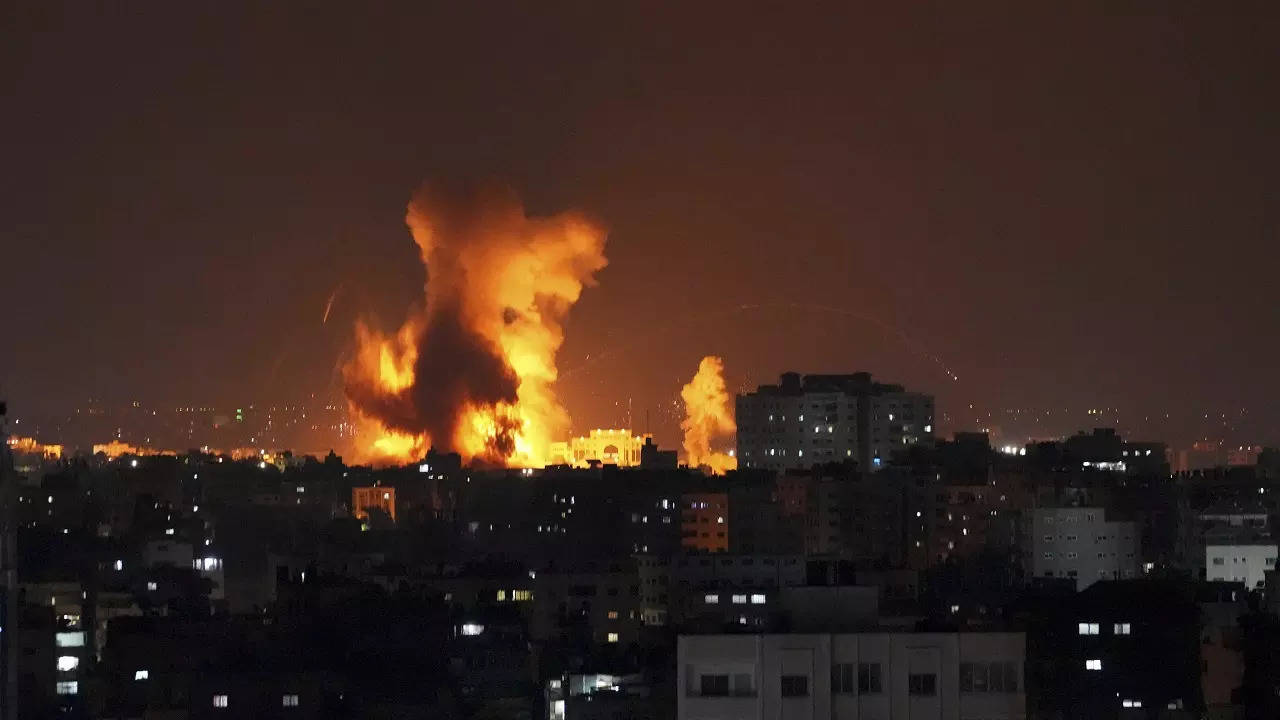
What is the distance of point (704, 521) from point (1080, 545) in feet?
40.5

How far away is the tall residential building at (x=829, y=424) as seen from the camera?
4124 inches

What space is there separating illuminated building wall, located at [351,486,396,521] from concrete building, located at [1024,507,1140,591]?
2408cm

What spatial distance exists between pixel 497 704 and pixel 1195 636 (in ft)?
25.4

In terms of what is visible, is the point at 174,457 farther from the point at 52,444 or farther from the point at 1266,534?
the point at 1266,534

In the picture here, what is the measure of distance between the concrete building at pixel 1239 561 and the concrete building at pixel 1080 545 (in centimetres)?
235

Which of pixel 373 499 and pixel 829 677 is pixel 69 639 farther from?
pixel 373 499

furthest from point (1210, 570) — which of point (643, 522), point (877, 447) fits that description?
point (877, 447)

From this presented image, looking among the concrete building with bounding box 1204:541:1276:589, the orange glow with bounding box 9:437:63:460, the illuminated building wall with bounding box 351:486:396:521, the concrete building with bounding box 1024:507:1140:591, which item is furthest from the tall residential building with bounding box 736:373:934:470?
the concrete building with bounding box 1204:541:1276:589

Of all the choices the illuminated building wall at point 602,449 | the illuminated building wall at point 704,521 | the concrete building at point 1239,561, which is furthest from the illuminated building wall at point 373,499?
the concrete building at point 1239,561

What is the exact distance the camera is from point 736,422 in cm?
10994

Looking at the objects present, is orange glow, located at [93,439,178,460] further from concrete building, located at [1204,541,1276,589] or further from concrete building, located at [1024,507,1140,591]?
concrete building, located at [1204,541,1276,589]

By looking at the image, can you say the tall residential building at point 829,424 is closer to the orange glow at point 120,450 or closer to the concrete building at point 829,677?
the orange glow at point 120,450

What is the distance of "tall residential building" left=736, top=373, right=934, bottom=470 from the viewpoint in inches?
4124

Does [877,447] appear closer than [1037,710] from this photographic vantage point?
No
